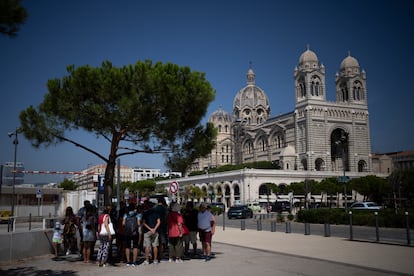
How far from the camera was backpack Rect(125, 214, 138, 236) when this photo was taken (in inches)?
431

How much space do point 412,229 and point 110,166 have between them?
Answer: 13.8 m

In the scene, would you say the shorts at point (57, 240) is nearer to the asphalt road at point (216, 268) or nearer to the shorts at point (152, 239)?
the asphalt road at point (216, 268)

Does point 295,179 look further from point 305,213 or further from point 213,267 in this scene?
point 213,267

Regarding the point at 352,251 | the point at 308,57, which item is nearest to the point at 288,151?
the point at 308,57

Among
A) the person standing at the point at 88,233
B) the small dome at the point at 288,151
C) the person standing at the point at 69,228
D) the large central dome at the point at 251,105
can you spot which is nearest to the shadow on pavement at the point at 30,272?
the person standing at the point at 88,233

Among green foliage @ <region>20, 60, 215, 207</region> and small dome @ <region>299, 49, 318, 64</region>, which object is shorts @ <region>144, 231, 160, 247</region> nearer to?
green foliage @ <region>20, 60, 215, 207</region>

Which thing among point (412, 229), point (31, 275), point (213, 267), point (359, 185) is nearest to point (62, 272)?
point (31, 275)

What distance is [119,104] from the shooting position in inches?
539

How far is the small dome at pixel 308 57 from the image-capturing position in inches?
3332

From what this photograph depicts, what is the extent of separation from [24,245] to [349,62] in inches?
3402

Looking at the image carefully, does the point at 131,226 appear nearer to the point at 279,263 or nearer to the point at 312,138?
the point at 279,263

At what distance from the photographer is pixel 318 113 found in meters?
80.6

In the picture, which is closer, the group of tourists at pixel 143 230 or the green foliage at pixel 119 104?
the group of tourists at pixel 143 230

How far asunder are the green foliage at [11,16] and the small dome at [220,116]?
111 meters
